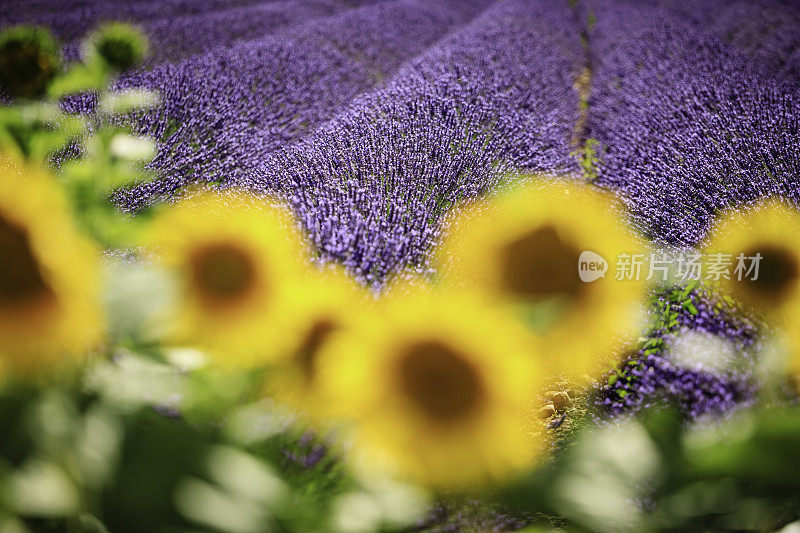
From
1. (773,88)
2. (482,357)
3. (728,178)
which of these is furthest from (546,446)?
(773,88)

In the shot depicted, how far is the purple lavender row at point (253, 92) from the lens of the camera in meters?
0.55

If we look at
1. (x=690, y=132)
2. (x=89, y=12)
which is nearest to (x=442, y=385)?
(x=690, y=132)

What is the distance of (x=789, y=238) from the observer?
37cm

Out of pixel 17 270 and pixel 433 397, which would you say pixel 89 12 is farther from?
pixel 433 397

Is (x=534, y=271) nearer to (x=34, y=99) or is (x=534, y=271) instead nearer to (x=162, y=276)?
(x=162, y=276)

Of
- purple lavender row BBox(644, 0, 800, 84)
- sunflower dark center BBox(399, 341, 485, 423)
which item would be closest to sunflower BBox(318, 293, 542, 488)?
sunflower dark center BBox(399, 341, 485, 423)

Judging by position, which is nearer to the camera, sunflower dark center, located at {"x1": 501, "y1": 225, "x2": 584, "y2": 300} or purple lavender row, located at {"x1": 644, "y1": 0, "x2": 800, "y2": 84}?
sunflower dark center, located at {"x1": 501, "y1": 225, "x2": 584, "y2": 300}

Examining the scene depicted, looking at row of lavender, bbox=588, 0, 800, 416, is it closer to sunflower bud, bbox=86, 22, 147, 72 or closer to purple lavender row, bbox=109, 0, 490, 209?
purple lavender row, bbox=109, 0, 490, 209

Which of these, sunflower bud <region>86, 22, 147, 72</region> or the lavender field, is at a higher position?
sunflower bud <region>86, 22, 147, 72</region>

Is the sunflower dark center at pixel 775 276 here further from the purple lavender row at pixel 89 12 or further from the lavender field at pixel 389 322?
the purple lavender row at pixel 89 12

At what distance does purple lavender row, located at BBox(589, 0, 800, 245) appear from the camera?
452mm

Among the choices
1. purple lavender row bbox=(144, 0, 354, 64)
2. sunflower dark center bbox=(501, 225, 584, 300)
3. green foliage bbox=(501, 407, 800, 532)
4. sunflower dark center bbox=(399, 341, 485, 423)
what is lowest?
green foliage bbox=(501, 407, 800, 532)

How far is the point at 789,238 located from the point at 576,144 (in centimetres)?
35

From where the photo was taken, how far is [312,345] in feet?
0.82
